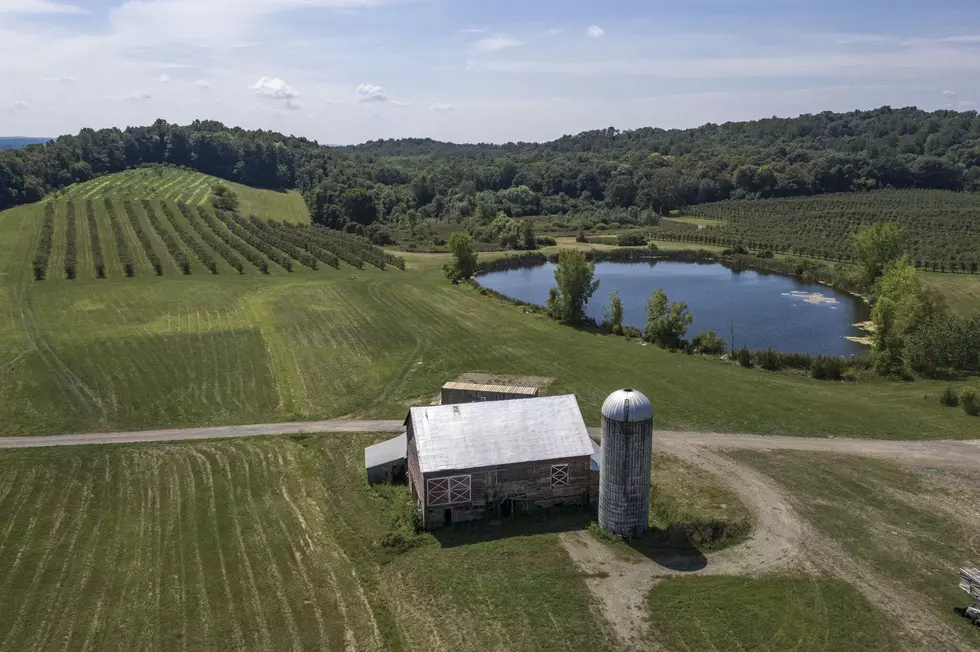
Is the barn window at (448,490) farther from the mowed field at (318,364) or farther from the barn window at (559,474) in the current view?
the mowed field at (318,364)

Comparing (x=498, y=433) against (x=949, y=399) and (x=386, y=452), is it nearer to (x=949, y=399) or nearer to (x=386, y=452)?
(x=386, y=452)

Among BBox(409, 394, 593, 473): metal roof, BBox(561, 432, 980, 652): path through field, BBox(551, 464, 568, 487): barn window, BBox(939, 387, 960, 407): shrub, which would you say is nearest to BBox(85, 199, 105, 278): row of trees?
BBox(409, 394, 593, 473): metal roof

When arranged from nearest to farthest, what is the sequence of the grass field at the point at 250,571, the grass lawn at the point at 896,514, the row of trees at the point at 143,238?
the grass field at the point at 250,571, the grass lawn at the point at 896,514, the row of trees at the point at 143,238

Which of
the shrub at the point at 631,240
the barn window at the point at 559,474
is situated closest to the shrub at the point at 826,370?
the barn window at the point at 559,474

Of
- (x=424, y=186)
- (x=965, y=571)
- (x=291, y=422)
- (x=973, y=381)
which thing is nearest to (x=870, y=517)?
(x=965, y=571)

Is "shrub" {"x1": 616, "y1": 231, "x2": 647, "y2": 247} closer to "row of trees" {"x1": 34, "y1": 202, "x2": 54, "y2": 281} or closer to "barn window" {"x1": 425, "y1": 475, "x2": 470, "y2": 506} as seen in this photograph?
"row of trees" {"x1": 34, "y1": 202, "x2": 54, "y2": 281}

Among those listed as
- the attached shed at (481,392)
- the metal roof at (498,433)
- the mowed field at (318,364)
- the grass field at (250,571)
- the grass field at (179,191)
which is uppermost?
the grass field at (179,191)

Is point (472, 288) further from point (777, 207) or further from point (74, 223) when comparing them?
point (777, 207)
